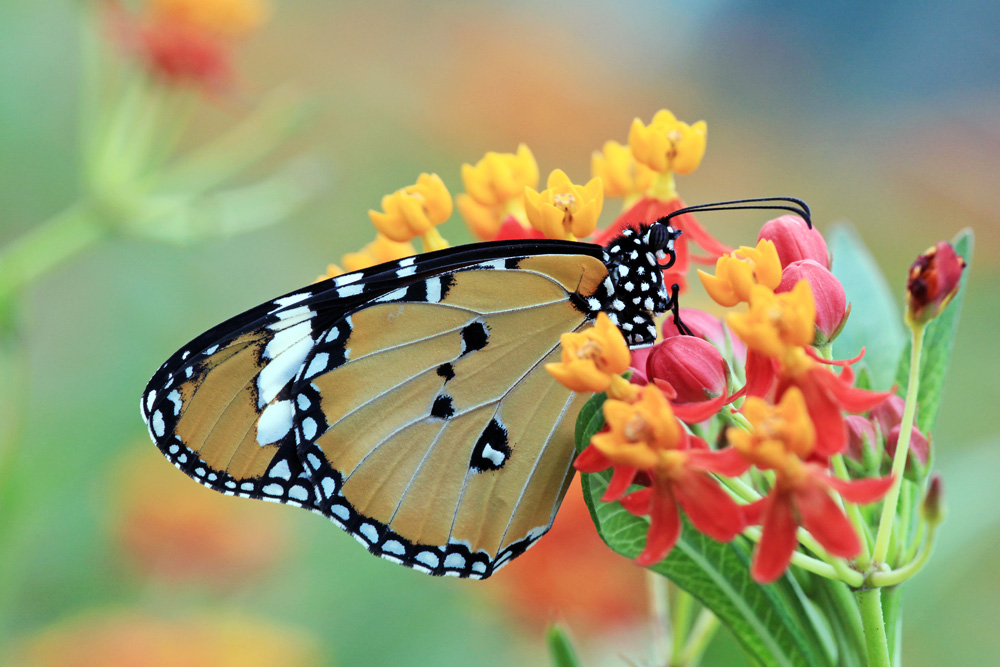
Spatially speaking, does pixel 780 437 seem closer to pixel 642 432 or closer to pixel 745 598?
pixel 642 432

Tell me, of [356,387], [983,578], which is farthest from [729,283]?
[983,578]

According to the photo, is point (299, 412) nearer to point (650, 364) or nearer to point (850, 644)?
point (650, 364)

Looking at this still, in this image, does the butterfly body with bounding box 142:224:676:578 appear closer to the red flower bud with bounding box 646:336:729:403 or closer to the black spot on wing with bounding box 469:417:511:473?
the black spot on wing with bounding box 469:417:511:473

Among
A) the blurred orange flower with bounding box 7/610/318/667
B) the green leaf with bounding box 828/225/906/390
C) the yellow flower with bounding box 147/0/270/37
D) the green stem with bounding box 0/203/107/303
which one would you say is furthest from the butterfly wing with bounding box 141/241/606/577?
the yellow flower with bounding box 147/0/270/37

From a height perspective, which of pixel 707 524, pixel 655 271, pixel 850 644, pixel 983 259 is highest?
pixel 983 259

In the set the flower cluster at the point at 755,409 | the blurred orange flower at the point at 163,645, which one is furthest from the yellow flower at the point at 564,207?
the blurred orange flower at the point at 163,645

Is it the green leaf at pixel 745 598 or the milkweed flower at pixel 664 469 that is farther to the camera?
the green leaf at pixel 745 598

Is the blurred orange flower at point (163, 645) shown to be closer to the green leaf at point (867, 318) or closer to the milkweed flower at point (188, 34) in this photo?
the milkweed flower at point (188, 34)
